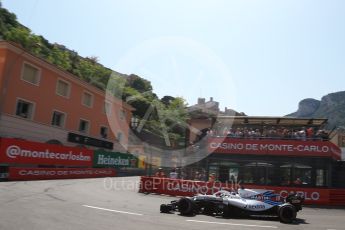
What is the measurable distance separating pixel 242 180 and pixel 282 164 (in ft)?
9.59

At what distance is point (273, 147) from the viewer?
26.8m

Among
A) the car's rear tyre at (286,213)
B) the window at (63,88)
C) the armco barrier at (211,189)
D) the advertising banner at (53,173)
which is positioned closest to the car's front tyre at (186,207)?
the car's rear tyre at (286,213)

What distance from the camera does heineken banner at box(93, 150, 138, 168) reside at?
123 ft

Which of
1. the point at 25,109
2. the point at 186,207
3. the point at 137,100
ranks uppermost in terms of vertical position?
the point at 137,100

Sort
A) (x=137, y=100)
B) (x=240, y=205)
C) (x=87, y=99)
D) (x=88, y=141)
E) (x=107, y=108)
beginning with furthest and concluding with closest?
1. (x=137, y=100)
2. (x=107, y=108)
3. (x=87, y=99)
4. (x=88, y=141)
5. (x=240, y=205)

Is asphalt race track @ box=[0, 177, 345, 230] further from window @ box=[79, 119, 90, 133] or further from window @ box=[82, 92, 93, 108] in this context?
window @ box=[82, 92, 93, 108]

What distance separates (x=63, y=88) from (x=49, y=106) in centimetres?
320

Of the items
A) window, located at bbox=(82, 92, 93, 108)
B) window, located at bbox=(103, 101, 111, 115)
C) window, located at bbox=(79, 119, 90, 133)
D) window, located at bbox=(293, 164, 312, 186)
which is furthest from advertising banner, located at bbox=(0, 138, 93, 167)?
window, located at bbox=(293, 164, 312, 186)

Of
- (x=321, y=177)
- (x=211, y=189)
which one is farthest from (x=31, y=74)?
(x=321, y=177)

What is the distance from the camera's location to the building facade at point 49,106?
3064 cm

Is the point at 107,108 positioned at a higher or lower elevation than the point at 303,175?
higher

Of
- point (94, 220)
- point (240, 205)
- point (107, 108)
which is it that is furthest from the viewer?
point (107, 108)

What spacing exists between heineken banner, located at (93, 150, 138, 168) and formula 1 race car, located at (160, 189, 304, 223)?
23.1 metres

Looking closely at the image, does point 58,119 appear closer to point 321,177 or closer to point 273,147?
point 273,147
